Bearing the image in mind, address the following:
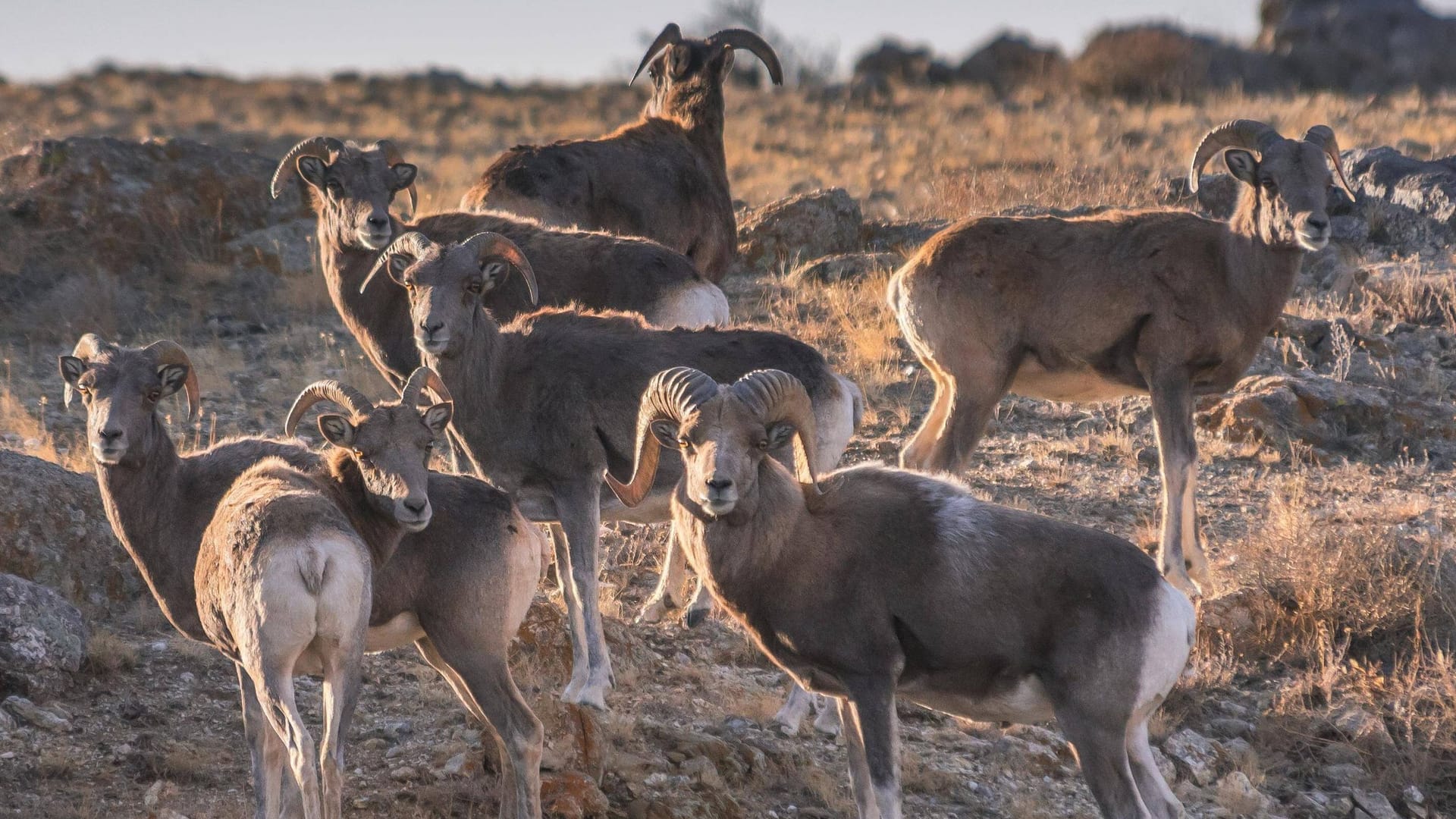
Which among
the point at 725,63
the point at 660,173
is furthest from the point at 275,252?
the point at 660,173

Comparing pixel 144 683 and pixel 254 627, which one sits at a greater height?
pixel 254 627

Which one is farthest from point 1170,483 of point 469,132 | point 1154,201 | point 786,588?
point 469,132

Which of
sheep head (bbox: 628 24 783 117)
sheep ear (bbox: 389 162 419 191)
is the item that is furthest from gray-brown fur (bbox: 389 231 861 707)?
sheep head (bbox: 628 24 783 117)

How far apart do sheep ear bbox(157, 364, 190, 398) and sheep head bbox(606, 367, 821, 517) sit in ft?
7.19

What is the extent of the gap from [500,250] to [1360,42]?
1605 inches

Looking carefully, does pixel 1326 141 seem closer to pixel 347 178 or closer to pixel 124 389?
pixel 347 178

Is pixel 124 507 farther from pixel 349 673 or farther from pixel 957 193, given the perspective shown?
pixel 957 193

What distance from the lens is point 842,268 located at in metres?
15.8

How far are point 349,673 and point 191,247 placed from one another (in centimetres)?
1201

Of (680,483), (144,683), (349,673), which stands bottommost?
(144,683)

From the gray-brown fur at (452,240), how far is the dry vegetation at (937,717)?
1692 millimetres

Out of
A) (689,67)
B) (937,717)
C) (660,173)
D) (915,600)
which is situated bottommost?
(937,717)

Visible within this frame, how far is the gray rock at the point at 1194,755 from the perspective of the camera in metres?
8.25

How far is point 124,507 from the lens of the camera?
279 inches
